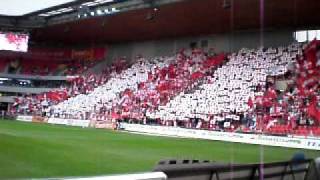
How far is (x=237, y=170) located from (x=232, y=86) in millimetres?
20120

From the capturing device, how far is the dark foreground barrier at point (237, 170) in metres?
5.33

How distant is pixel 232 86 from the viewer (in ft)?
86.2

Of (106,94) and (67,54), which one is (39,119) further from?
(67,54)

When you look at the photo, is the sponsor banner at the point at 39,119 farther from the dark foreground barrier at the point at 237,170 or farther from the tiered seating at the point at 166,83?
the dark foreground barrier at the point at 237,170

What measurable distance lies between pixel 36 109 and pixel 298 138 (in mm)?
23342

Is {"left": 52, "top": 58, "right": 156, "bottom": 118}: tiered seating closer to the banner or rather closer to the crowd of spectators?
the crowd of spectators

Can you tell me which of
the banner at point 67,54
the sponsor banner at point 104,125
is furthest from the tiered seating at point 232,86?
the banner at point 67,54

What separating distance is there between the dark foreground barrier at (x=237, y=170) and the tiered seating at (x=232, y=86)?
51.5 feet

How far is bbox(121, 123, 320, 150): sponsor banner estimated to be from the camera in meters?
18.2

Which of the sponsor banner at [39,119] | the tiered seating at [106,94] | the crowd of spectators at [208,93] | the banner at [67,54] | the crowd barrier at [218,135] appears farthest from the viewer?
the banner at [67,54]

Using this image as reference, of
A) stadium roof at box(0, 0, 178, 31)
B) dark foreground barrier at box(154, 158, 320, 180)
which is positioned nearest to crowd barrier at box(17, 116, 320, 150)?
stadium roof at box(0, 0, 178, 31)

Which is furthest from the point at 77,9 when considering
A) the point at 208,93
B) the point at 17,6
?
the point at 17,6

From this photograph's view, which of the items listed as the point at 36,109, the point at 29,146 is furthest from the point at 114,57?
the point at 29,146

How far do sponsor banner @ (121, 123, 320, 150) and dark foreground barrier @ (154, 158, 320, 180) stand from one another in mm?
9804
